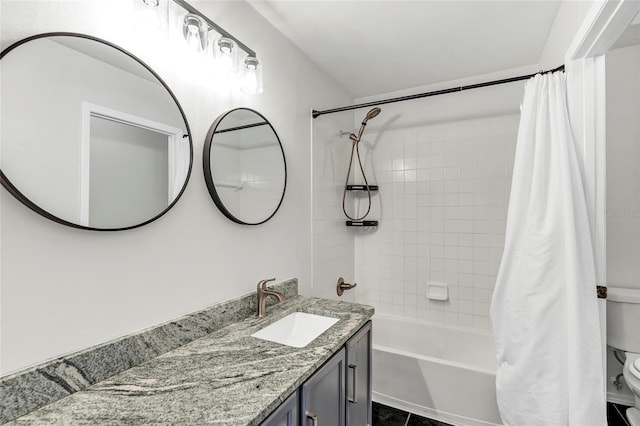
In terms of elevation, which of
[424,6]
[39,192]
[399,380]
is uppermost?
[424,6]

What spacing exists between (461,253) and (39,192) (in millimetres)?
2706

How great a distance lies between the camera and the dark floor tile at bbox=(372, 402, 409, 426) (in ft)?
6.44

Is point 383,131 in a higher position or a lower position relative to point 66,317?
higher

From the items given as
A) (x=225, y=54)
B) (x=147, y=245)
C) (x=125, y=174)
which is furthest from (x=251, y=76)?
(x=147, y=245)

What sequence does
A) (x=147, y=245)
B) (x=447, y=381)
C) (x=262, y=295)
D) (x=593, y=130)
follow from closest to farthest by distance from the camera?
(x=147, y=245) → (x=593, y=130) → (x=262, y=295) → (x=447, y=381)

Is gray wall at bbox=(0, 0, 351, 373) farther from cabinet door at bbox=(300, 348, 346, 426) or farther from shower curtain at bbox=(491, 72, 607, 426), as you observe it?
shower curtain at bbox=(491, 72, 607, 426)

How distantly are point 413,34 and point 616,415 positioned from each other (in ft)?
9.06

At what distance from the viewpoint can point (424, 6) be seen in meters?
1.65

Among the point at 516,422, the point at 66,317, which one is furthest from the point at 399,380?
the point at 66,317

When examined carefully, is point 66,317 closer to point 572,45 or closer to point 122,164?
point 122,164

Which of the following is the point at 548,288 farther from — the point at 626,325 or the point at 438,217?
the point at 438,217

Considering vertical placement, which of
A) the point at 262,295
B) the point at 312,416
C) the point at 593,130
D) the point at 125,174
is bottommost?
the point at 312,416

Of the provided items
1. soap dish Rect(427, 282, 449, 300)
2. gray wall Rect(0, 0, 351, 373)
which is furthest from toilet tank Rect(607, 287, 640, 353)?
gray wall Rect(0, 0, 351, 373)

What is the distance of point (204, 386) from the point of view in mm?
916
